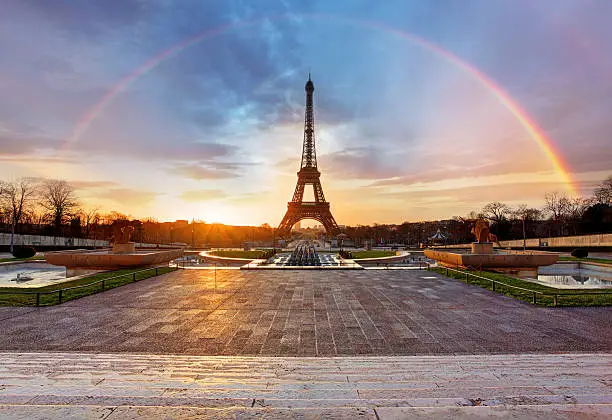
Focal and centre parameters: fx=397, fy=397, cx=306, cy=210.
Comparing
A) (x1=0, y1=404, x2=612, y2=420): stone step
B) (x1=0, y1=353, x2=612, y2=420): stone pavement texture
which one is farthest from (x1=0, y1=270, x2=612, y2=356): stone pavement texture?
(x1=0, y1=404, x2=612, y2=420): stone step

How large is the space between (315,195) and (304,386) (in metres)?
75.8

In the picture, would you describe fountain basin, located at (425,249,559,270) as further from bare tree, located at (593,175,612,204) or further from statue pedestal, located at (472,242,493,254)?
bare tree, located at (593,175,612,204)

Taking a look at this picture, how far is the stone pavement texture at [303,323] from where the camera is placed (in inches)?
345

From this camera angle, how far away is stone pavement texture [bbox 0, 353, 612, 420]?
5.08 meters

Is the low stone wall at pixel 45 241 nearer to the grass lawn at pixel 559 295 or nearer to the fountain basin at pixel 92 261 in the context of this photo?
the fountain basin at pixel 92 261

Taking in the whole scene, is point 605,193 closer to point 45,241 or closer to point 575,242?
point 575,242

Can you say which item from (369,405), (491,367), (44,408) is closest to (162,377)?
(44,408)

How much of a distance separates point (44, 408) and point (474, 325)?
9.78m

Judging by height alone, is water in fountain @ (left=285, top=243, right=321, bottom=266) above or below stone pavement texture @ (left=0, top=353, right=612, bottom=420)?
below

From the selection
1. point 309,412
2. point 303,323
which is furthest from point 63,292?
point 309,412

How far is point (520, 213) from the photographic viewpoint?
89.0 m

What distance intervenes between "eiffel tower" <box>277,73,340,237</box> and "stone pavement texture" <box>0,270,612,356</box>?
62.3 m

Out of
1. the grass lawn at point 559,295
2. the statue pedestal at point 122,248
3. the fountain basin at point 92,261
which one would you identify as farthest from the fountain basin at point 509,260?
the statue pedestal at point 122,248

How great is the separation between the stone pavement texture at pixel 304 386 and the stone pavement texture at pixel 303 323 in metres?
0.82
